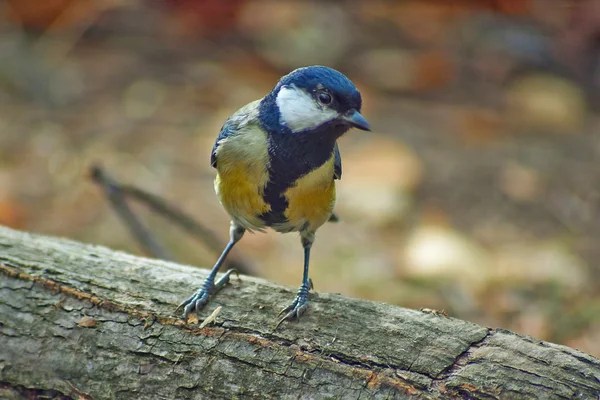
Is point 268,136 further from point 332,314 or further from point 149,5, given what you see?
point 149,5

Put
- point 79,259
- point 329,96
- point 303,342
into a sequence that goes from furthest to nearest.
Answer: point 79,259 < point 329,96 < point 303,342

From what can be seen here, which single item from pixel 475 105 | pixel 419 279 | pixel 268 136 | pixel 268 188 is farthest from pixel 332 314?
pixel 475 105

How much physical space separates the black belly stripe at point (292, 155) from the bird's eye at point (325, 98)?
0.30 ft

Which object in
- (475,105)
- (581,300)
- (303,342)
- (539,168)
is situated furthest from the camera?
(475,105)

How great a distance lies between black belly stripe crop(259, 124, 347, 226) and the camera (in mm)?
2623

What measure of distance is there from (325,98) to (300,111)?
10 cm

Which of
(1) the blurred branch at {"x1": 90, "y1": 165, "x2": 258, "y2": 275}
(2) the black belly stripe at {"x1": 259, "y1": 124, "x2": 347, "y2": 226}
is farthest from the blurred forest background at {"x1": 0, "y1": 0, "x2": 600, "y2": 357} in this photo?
(2) the black belly stripe at {"x1": 259, "y1": 124, "x2": 347, "y2": 226}

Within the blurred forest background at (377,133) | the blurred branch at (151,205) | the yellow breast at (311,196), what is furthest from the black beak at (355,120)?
the blurred forest background at (377,133)

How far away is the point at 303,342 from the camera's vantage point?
241 cm

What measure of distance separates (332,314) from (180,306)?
0.53 m

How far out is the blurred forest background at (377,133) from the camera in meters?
4.64

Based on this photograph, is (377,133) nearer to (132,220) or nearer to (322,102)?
(132,220)

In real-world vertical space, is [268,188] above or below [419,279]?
below

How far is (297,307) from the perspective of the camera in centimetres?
258
